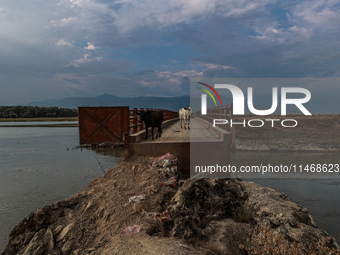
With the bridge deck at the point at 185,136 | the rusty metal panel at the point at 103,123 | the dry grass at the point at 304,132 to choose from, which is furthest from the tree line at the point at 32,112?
the bridge deck at the point at 185,136

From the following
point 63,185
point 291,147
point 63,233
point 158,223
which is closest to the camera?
point 63,233

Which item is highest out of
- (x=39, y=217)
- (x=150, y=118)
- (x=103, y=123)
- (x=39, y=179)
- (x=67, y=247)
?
(x=150, y=118)

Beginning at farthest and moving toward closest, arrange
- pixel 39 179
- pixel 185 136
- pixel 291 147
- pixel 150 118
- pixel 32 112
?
pixel 32 112 → pixel 291 147 → pixel 39 179 → pixel 185 136 → pixel 150 118

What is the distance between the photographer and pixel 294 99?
1064 centimetres

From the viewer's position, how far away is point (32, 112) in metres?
93.2

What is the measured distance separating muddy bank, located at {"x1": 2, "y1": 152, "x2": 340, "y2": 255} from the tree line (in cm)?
10111

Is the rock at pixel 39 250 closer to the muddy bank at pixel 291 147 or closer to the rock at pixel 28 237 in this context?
the rock at pixel 28 237

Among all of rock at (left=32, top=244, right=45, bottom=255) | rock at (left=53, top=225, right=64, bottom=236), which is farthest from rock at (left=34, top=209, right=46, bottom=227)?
rock at (left=32, top=244, right=45, bottom=255)

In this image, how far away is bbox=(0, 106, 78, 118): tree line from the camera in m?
92.9

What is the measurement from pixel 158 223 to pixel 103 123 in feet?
49.1

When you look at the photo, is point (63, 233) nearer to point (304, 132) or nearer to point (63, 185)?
point (63, 185)

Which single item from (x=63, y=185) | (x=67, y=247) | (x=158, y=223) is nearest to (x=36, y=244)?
(x=67, y=247)

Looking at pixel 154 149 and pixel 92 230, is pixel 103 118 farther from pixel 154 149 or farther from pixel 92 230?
pixel 92 230

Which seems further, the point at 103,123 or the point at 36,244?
the point at 103,123
